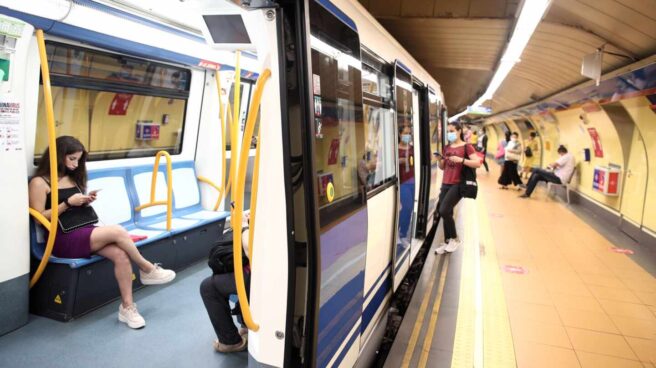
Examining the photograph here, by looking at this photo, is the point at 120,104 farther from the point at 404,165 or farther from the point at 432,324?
the point at 432,324

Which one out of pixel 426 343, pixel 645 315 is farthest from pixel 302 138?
pixel 645 315

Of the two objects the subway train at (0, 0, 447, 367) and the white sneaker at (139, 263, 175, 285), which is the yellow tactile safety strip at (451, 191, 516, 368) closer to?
the subway train at (0, 0, 447, 367)

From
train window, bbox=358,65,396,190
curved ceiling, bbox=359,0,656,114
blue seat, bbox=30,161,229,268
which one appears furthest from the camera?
curved ceiling, bbox=359,0,656,114

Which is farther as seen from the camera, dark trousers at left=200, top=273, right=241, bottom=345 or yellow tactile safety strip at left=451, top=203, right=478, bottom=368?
yellow tactile safety strip at left=451, top=203, right=478, bottom=368

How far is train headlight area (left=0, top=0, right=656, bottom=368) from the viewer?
1.94m

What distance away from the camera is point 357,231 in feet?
8.37

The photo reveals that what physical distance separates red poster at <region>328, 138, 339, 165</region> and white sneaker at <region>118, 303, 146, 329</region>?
2.35m

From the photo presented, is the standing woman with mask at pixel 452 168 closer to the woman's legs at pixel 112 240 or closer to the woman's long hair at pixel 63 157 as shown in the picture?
the woman's legs at pixel 112 240

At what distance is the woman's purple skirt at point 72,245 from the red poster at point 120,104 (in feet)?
7.04

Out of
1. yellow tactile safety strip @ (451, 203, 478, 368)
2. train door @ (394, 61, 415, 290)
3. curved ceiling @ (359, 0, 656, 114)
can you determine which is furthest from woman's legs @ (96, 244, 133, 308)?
curved ceiling @ (359, 0, 656, 114)

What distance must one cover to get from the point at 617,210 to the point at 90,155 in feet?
29.5

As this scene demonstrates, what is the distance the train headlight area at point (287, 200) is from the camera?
1.94 m

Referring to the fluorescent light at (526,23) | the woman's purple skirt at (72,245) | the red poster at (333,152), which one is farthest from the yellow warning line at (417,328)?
the fluorescent light at (526,23)

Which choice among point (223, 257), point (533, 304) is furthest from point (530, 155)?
point (223, 257)
